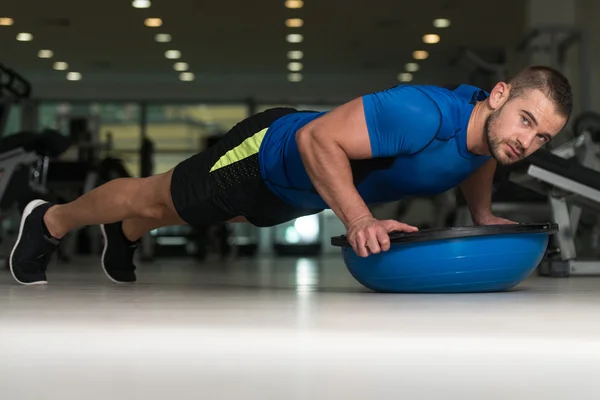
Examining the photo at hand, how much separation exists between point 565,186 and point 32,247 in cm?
203

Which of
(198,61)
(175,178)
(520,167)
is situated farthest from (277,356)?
(198,61)

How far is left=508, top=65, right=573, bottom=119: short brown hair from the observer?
5.01ft

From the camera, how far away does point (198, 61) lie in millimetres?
9406

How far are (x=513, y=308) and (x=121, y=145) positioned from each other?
32.8ft

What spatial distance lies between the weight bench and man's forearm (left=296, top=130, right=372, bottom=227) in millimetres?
1550

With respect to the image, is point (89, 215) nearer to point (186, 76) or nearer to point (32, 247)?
point (32, 247)

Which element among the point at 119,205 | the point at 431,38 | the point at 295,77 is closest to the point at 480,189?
the point at 119,205

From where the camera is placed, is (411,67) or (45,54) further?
(411,67)

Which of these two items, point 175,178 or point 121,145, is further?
point 121,145

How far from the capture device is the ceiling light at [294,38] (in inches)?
315

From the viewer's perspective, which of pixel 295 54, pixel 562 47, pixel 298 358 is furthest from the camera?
pixel 295 54

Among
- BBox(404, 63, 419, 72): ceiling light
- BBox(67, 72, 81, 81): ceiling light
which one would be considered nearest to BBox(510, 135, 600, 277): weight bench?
BBox(404, 63, 419, 72): ceiling light

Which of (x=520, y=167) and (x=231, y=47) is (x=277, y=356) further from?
(x=231, y=47)

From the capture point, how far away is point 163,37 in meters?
8.15
